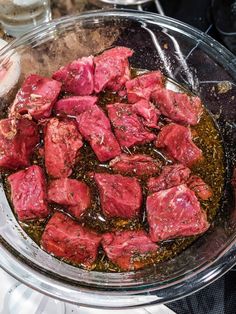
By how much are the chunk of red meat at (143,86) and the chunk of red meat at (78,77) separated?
19cm

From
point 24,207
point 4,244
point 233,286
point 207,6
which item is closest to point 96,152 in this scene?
point 24,207

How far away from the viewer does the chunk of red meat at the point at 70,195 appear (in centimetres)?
213

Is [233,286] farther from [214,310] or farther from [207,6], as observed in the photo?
[207,6]

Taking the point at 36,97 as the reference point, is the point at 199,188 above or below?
below

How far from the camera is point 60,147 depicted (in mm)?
2221

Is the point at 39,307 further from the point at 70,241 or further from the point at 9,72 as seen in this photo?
the point at 9,72

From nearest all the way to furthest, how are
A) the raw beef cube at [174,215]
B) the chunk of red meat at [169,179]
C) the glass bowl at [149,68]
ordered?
the glass bowl at [149,68] < the raw beef cube at [174,215] < the chunk of red meat at [169,179]

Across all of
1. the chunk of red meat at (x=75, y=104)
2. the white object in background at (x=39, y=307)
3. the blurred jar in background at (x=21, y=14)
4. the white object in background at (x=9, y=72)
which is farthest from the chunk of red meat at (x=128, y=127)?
the blurred jar in background at (x=21, y=14)

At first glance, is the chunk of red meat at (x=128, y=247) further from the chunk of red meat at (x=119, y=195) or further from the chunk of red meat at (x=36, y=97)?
the chunk of red meat at (x=36, y=97)

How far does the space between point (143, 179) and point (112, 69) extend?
56cm

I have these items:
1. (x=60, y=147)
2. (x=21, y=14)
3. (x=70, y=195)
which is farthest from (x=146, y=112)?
(x=21, y=14)

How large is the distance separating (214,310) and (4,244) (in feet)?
3.16

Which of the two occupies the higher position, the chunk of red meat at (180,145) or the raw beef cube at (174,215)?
the chunk of red meat at (180,145)

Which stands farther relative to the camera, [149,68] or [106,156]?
[149,68]
